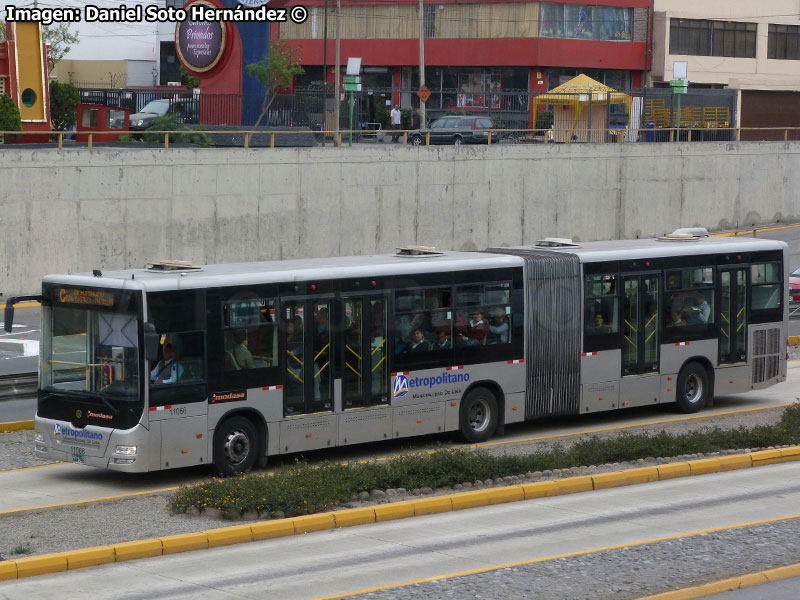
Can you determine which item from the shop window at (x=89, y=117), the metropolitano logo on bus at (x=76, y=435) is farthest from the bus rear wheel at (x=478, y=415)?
the shop window at (x=89, y=117)

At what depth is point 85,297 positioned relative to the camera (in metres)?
15.9

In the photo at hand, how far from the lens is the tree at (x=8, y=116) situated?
3953cm

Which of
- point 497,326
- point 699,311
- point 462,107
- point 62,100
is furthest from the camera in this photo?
point 462,107

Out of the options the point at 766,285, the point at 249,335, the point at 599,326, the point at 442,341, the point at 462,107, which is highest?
the point at 462,107

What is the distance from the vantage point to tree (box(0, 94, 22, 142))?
3953 cm

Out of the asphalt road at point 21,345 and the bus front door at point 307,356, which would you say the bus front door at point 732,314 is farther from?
the asphalt road at point 21,345

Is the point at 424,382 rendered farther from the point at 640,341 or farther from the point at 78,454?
the point at 78,454

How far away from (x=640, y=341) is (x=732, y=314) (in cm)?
228

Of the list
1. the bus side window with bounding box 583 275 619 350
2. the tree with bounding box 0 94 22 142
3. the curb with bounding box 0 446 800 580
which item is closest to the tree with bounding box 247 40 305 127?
the tree with bounding box 0 94 22 142

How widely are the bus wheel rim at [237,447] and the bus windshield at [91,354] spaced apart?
1507 mm

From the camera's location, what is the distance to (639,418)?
21922mm

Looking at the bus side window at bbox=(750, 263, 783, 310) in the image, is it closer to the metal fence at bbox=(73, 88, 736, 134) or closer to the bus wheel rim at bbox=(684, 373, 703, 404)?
the bus wheel rim at bbox=(684, 373, 703, 404)

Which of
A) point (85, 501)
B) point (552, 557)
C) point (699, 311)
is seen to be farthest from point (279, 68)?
point (552, 557)

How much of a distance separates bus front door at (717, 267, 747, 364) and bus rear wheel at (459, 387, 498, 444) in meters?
5.15
